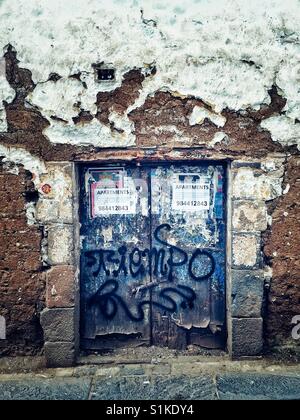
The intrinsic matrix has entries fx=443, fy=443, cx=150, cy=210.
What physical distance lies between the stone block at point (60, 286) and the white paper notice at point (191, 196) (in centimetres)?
123

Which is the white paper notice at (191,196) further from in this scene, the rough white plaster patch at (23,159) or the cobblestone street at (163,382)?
the cobblestone street at (163,382)

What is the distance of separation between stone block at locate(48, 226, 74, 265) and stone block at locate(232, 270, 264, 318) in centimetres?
161

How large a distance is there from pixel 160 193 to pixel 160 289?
3.25 ft

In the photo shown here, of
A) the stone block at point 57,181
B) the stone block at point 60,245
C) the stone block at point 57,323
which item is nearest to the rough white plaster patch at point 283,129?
the stone block at point 57,181

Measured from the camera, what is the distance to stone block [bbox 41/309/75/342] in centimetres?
432

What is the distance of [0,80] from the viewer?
4.12 metres

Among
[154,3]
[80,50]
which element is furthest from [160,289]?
[154,3]

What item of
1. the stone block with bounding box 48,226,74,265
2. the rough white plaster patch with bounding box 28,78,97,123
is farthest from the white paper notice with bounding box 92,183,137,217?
the rough white plaster patch with bounding box 28,78,97,123

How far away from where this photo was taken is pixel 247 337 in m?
4.34

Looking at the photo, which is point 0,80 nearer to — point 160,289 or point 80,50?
point 80,50

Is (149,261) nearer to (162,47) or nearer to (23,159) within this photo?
(23,159)

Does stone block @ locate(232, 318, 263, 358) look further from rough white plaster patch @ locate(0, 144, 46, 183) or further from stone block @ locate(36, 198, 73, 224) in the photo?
rough white plaster patch @ locate(0, 144, 46, 183)

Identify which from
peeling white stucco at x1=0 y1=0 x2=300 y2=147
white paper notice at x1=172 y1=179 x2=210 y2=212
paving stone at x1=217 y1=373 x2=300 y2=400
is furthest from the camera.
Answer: white paper notice at x1=172 y1=179 x2=210 y2=212

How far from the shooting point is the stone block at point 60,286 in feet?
14.1
